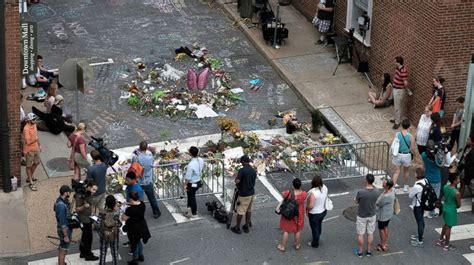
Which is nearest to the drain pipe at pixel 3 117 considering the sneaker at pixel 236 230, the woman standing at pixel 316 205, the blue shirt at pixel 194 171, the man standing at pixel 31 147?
the man standing at pixel 31 147

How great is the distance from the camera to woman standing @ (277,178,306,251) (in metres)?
16.3

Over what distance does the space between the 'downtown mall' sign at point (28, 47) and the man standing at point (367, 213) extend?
23.8ft

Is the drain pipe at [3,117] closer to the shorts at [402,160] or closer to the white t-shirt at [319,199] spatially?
the white t-shirt at [319,199]

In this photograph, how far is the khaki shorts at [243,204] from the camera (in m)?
17.1

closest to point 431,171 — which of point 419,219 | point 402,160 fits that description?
point 402,160

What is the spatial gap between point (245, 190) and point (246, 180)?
0.65 feet

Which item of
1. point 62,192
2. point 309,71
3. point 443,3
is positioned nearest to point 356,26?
point 309,71

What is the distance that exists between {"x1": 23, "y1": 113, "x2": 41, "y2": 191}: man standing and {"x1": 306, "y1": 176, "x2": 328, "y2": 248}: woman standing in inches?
220

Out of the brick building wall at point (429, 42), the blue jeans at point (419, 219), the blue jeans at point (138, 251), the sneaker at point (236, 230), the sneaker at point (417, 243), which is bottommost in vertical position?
the sneaker at point (417, 243)

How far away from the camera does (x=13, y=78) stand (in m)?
18.7

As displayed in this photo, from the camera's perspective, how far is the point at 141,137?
21797 mm

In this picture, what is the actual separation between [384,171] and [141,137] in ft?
17.7

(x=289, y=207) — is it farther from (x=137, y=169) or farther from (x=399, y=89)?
(x=399, y=89)

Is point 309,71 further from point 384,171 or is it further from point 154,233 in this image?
point 154,233
